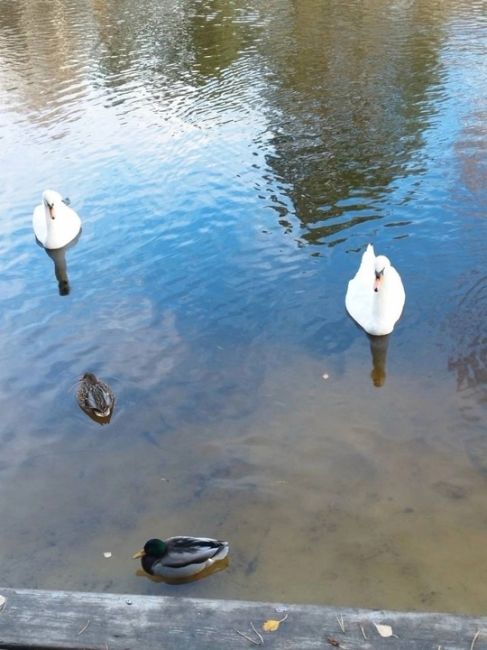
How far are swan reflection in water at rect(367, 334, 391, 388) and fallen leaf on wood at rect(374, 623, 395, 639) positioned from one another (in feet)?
13.2

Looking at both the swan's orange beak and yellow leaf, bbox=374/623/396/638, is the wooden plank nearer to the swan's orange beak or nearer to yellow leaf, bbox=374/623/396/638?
yellow leaf, bbox=374/623/396/638

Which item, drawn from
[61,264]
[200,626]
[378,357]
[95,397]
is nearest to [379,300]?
[378,357]

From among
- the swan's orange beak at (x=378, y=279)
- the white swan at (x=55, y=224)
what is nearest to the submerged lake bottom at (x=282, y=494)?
the swan's orange beak at (x=378, y=279)

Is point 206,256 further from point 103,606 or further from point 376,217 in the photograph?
point 103,606

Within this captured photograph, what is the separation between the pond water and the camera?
5758mm

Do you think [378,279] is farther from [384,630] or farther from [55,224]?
[55,224]

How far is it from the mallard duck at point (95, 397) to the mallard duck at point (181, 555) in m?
2.17

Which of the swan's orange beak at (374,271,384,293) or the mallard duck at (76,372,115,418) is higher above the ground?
the swan's orange beak at (374,271,384,293)

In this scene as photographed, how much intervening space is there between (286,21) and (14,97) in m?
10.9

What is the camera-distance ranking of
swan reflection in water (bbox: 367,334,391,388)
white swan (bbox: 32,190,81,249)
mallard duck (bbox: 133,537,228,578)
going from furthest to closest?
white swan (bbox: 32,190,81,249) → swan reflection in water (bbox: 367,334,391,388) → mallard duck (bbox: 133,537,228,578)

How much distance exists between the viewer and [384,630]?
12.0ft

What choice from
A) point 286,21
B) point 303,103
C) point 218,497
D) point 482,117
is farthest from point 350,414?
point 286,21

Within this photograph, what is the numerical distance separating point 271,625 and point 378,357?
4699 millimetres

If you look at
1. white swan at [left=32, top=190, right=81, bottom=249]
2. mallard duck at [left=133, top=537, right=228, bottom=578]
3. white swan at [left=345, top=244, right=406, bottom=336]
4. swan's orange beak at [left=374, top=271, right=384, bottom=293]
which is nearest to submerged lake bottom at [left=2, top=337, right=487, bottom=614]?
mallard duck at [left=133, top=537, right=228, bottom=578]
